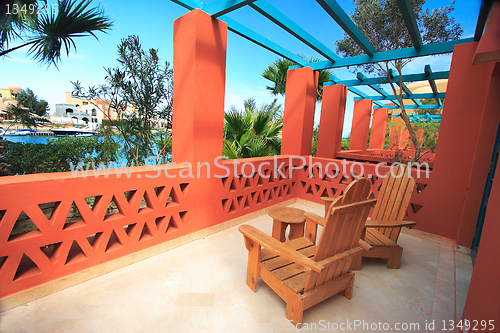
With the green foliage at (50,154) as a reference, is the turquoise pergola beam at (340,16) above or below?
above

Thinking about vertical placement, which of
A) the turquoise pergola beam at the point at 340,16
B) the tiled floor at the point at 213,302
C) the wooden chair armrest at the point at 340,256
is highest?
the turquoise pergola beam at the point at 340,16

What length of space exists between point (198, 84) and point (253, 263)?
2346 millimetres

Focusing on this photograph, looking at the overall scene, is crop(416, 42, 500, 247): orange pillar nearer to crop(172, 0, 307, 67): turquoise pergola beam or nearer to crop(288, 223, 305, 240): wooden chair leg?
crop(288, 223, 305, 240): wooden chair leg

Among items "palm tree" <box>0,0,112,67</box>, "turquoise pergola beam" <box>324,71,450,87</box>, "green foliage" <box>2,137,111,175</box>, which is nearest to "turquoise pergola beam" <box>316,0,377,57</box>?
"turquoise pergola beam" <box>324,71,450,87</box>

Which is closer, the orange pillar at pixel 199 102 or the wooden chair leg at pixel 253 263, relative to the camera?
the wooden chair leg at pixel 253 263

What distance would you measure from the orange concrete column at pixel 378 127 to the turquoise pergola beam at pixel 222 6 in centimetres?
1167

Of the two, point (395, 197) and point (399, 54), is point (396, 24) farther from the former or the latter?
point (395, 197)

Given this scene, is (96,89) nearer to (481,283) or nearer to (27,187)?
(27,187)

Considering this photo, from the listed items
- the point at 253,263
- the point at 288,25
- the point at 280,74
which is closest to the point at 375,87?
the point at 280,74

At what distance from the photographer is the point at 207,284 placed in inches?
88.0

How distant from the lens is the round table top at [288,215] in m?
2.76

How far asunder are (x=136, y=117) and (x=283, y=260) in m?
4.45

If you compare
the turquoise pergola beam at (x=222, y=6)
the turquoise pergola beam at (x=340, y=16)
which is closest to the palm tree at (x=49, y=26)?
the turquoise pergola beam at (x=222, y=6)

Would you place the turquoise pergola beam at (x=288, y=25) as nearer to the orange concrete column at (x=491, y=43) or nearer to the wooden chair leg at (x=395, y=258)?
the orange concrete column at (x=491, y=43)
